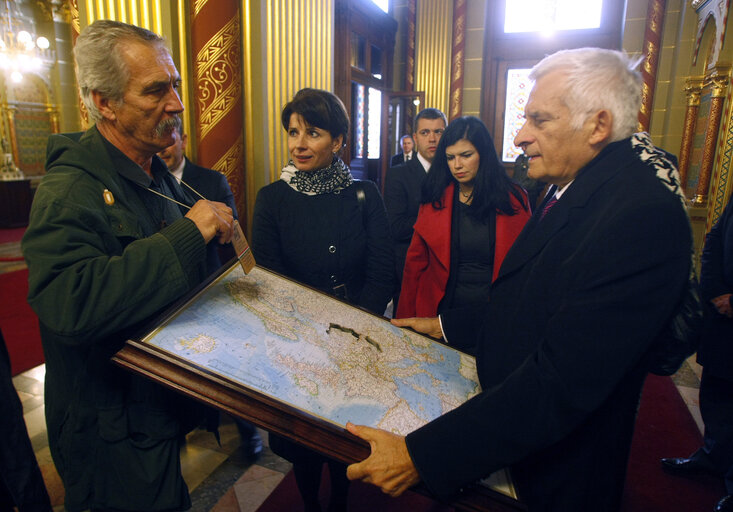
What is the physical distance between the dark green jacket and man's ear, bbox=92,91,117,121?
0.20ft

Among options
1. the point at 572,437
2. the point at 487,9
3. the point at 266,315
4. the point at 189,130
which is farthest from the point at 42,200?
the point at 487,9

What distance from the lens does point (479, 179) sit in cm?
239

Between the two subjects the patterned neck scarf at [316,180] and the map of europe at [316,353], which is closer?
the map of europe at [316,353]

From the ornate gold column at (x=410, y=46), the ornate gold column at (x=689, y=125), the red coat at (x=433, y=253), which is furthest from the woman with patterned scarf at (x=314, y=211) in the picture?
the ornate gold column at (x=410, y=46)

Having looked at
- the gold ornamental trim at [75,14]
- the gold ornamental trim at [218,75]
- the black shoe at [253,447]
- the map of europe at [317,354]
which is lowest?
the black shoe at [253,447]

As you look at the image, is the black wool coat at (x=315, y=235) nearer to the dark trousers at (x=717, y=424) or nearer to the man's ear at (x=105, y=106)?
the man's ear at (x=105, y=106)

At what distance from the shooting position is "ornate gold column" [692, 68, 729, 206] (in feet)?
17.3

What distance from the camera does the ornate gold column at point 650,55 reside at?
6.91 meters

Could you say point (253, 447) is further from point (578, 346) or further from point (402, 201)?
point (578, 346)

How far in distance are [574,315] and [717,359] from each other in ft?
7.04

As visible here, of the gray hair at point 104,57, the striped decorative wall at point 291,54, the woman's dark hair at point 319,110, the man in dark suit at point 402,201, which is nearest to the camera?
the gray hair at point 104,57

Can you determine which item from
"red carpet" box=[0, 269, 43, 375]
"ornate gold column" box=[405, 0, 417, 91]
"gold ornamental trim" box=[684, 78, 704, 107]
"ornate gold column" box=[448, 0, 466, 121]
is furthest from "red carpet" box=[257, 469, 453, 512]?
"ornate gold column" box=[405, 0, 417, 91]

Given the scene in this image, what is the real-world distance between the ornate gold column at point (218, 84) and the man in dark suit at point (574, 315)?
1.86m

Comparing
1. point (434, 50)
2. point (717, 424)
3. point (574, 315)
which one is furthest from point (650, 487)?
point (434, 50)
